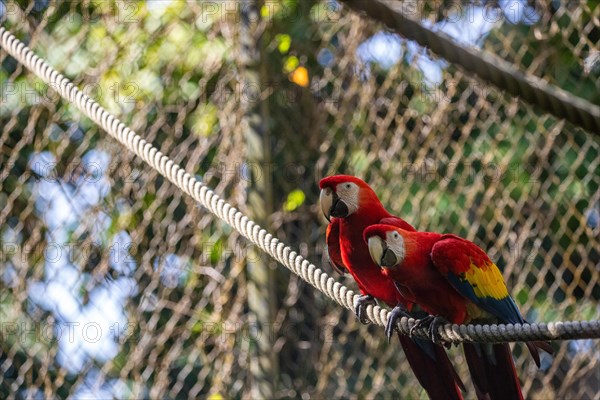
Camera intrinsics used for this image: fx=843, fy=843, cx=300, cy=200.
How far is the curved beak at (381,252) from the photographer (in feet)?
3.52

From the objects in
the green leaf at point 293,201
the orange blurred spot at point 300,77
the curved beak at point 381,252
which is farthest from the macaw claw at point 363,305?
the orange blurred spot at point 300,77

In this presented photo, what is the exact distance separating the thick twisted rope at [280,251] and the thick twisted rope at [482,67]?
33 centimetres

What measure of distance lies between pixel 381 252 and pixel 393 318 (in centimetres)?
11

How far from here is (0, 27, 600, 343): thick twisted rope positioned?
845 millimetres

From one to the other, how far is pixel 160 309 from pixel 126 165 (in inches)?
13.1

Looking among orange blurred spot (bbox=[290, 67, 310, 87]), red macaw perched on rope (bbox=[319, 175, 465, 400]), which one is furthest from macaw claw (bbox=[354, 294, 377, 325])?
orange blurred spot (bbox=[290, 67, 310, 87])

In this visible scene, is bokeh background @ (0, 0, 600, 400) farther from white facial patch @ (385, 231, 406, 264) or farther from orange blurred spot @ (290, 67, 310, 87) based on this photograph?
white facial patch @ (385, 231, 406, 264)

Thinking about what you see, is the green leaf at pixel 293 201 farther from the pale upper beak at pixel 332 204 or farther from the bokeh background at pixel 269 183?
the pale upper beak at pixel 332 204

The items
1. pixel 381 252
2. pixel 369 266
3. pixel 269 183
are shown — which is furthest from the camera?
pixel 269 183

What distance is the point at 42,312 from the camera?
1.89m

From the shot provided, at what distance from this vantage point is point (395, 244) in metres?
1.08

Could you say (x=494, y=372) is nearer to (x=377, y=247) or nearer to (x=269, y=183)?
(x=377, y=247)

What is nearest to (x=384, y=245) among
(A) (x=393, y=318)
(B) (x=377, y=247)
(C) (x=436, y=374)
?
(B) (x=377, y=247)

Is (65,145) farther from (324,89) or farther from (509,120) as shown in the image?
(509,120)
